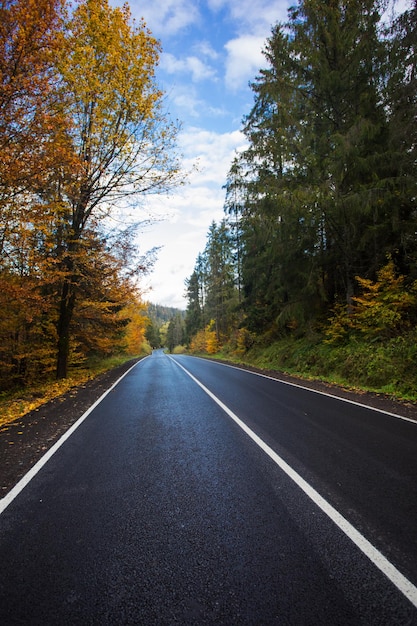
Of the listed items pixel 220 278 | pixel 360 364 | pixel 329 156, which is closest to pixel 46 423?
pixel 360 364

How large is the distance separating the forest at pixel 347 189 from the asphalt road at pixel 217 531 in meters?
5.98

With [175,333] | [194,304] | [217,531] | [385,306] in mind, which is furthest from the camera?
[175,333]

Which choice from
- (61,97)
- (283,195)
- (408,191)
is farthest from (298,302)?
(61,97)

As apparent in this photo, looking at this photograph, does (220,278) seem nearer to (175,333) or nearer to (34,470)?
(34,470)

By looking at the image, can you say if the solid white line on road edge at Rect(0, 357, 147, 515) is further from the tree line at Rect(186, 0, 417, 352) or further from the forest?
the tree line at Rect(186, 0, 417, 352)

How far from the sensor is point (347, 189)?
12.5m

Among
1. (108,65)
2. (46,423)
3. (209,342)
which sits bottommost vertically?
(46,423)

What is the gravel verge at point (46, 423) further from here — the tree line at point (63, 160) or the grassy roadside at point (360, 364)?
the tree line at point (63, 160)

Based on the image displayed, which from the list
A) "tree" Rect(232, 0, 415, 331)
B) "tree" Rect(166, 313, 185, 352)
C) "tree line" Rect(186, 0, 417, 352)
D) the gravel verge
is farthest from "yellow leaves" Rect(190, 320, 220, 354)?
"tree" Rect(166, 313, 185, 352)

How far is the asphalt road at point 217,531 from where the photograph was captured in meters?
1.94

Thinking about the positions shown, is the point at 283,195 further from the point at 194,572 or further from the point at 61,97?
the point at 194,572

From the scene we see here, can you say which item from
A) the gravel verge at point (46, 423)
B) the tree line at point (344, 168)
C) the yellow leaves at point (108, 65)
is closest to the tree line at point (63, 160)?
the yellow leaves at point (108, 65)

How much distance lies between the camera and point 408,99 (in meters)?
9.09

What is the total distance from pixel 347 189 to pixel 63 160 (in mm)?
10432
